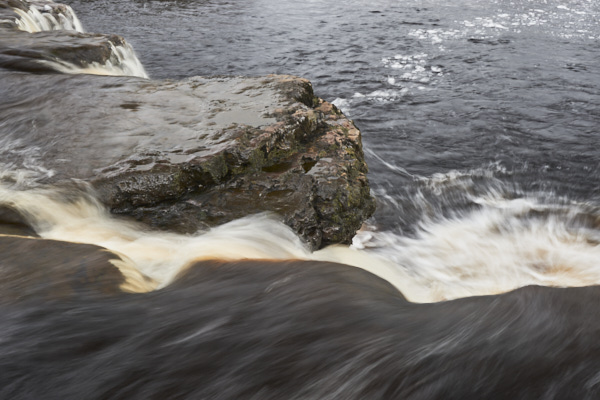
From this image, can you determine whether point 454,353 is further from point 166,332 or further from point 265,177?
point 265,177

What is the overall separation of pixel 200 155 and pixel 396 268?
1.74 m

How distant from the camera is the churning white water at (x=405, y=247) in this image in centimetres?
333

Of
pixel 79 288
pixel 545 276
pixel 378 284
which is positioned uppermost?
pixel 79 288

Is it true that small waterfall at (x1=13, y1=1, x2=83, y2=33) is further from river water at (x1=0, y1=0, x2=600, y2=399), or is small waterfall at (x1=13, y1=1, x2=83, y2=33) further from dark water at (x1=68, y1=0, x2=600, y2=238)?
river water at (x1=0, y1=0, x2=600, y2=399)

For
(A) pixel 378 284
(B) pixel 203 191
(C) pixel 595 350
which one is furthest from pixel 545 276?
(B) pixel 203 191

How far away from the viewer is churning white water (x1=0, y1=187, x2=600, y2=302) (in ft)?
10.9

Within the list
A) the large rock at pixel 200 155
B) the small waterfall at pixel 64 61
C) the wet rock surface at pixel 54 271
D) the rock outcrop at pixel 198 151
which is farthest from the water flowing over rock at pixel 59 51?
the wet rock surface at pixel 54 271

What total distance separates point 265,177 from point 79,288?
5.34 ft

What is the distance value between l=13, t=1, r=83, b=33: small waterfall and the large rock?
14.3ft

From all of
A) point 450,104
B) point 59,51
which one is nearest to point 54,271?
point 59,51

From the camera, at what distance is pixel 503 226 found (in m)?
4.49

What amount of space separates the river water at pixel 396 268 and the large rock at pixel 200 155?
0.15m

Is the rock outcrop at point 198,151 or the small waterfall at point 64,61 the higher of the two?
the small waterfall at point 64,61

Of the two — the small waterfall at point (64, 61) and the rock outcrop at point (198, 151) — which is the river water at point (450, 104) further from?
the small waterfall at point (64, 61)
